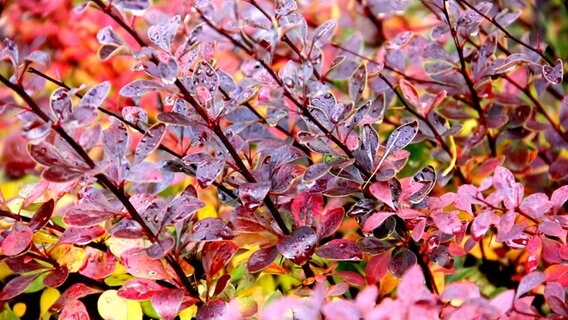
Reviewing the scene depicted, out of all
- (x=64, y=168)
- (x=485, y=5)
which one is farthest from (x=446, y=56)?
(x=64, y=168)

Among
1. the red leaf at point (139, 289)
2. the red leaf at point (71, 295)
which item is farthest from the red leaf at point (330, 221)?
the red leaf at point (71, 295)

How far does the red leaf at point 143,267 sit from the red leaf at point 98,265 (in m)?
0.08

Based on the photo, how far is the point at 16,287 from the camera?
938 millimetres

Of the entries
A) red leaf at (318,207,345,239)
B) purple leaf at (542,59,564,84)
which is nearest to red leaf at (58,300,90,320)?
red leaf at (318,207,345,239)

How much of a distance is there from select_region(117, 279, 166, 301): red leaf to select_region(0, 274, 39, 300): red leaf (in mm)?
149

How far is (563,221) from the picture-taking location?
0.87 metres

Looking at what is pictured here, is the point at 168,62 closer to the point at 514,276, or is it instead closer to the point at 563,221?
the point at 563,221

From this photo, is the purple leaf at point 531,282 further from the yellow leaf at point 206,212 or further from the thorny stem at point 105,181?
the yellow leaf at point 206,212

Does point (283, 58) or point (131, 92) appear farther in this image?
point (283, 58)

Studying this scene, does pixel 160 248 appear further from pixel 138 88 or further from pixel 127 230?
pixel 138 88

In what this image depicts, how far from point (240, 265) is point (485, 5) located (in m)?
0.52

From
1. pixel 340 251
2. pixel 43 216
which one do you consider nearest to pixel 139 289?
pixel 43 216

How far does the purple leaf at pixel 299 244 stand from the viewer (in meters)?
0.87

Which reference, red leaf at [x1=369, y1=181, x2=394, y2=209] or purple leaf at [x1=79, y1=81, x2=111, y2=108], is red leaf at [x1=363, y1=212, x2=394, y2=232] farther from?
purple leaf at [x1=79, y1=81, x2=111, y2=108]
